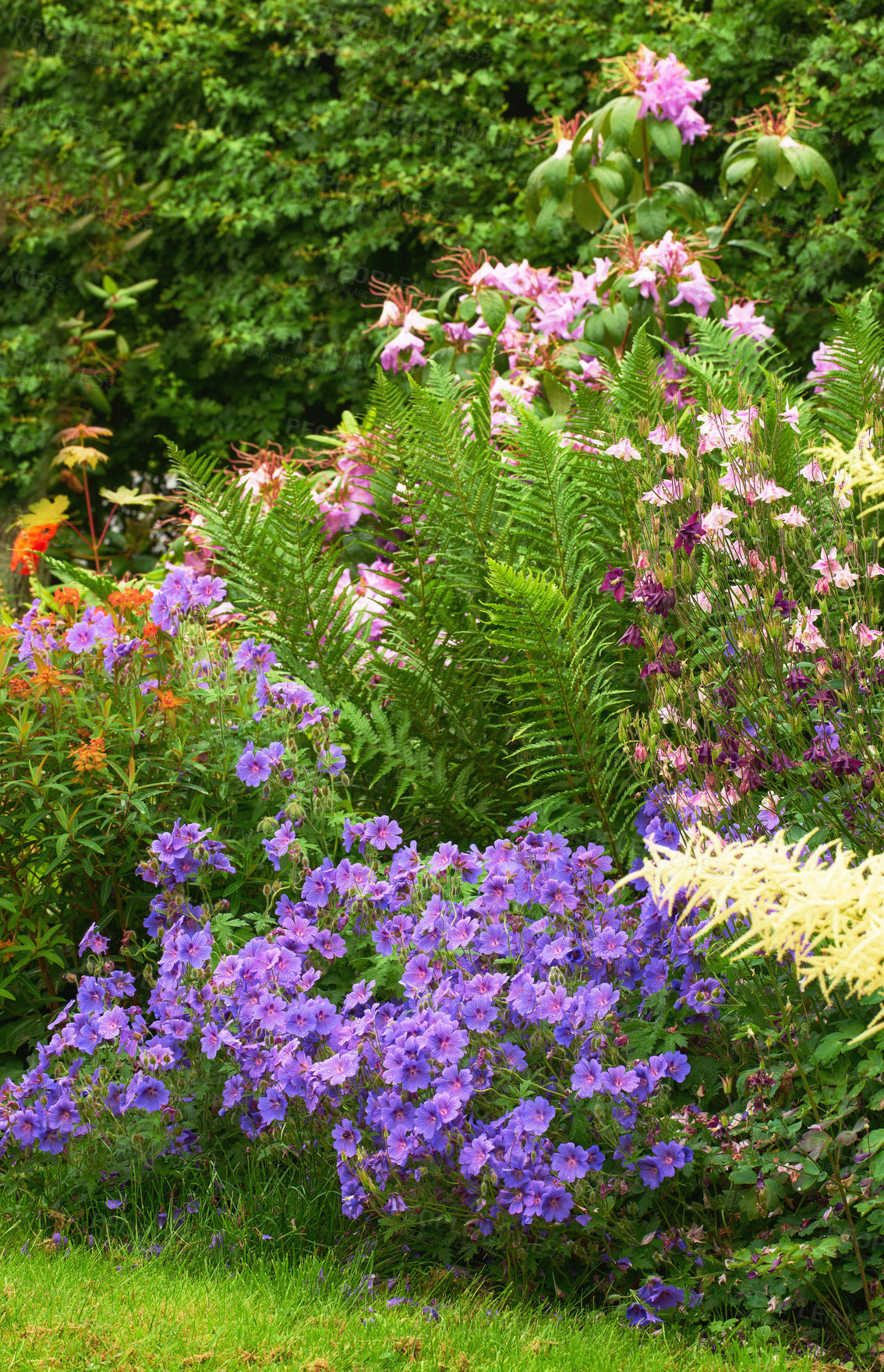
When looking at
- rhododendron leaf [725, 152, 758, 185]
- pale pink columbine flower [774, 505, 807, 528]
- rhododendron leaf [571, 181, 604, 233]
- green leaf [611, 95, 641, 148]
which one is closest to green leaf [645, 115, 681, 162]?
green leaf [611, 95, 641, 148]

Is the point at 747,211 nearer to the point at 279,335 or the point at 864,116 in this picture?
the point at 864,116

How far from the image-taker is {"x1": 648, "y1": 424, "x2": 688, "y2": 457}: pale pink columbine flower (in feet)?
8.87

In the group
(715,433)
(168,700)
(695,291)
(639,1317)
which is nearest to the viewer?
(639,1317)

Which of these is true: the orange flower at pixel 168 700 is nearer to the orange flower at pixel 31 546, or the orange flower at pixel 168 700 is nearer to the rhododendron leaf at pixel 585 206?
the orange flower at pixel 31 546

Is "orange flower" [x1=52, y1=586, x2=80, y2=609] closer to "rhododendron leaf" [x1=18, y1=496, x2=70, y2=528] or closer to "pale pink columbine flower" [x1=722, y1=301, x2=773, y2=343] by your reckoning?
"rhododendron leaf" [x1=18, y1=496, x2=70, y2=528]

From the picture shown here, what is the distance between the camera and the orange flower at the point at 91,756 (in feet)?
A: 9.80

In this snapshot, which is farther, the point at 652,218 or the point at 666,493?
the point at 652,218

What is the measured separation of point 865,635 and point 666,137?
3265 millimetres

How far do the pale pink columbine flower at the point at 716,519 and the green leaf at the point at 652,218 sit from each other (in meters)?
2.81

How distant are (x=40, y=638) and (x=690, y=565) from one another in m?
1.91

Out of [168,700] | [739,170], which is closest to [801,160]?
[739,170]

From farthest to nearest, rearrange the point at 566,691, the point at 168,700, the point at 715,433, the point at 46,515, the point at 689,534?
the point at 46,515 < the point at 566,691 < the point at 168,700 < the point at 715,433 < the point at 689,534

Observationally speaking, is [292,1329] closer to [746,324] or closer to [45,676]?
[45,676]

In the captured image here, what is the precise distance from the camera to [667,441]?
2.73m
